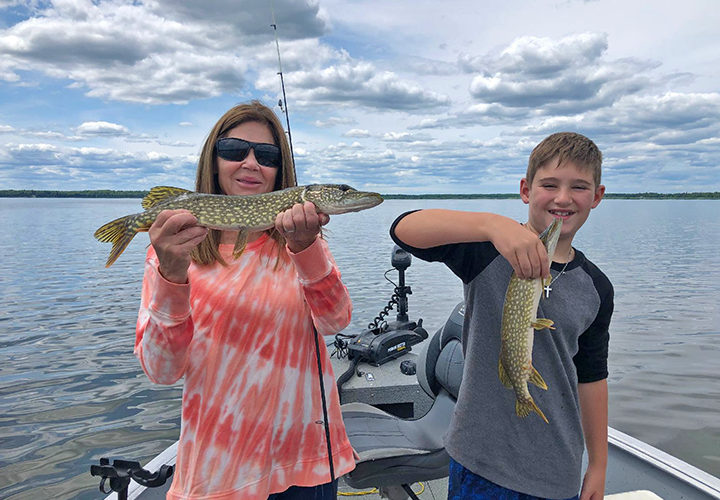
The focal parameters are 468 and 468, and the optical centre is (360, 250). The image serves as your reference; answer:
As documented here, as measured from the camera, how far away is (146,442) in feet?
19.1

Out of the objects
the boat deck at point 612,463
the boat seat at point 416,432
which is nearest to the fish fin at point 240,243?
the boat seat at point 416,432

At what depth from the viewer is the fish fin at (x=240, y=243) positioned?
1.79 metres

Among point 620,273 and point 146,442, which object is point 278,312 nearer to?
point 146,442

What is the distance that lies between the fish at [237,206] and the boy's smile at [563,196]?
0.66 meters

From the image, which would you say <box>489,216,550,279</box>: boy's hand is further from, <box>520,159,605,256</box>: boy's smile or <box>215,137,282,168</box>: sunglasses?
<box>215,137,282,168</box>: sunglasses

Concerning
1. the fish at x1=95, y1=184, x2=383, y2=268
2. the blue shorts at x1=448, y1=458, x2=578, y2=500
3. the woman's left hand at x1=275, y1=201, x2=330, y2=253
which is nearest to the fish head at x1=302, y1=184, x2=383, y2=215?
the fish at x1=95, y1=184, x2=383, y2=268

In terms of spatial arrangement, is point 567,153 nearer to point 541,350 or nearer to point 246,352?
point 541,350

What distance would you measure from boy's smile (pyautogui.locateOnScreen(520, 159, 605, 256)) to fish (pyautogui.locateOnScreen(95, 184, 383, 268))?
662 mm

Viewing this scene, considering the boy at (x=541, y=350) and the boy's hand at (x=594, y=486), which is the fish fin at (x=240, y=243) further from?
the boy's hand at (x=594, y=486)

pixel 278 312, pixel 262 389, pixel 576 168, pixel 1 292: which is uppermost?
pixel 576 168

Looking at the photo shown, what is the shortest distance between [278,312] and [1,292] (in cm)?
1404

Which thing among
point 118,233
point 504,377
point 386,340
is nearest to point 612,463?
point 386,340

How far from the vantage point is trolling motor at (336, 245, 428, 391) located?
4.38 m

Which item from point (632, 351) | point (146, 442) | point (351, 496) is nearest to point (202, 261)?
point (351, 496)
